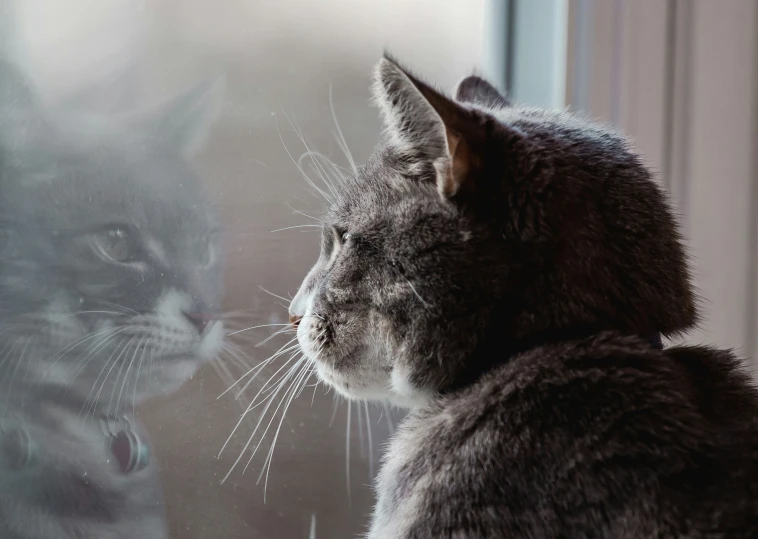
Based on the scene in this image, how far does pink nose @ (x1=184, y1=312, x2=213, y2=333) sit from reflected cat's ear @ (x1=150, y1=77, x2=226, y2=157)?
0.19m

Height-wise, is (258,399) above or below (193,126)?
below

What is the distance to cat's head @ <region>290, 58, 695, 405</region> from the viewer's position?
0.75m

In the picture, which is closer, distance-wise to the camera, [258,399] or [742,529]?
[742,529]

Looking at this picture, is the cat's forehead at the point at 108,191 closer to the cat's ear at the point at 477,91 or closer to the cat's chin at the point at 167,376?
the cat's chin at the point at 167,376

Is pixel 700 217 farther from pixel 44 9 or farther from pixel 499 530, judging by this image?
pixel 44 9

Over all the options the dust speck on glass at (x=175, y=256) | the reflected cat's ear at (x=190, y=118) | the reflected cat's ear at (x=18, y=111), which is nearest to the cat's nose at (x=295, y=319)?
the dust speck on glass at (x=175, y=256)

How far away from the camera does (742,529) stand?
23.9 inches

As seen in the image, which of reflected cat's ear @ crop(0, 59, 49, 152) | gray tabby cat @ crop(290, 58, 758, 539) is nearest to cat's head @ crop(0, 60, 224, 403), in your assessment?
reflected cat's ear @ crop(0, 59, 49, 152)

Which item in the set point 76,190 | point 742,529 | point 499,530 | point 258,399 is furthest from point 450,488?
point 76,190

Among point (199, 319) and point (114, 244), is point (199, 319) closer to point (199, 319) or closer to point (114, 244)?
point (199, 319)

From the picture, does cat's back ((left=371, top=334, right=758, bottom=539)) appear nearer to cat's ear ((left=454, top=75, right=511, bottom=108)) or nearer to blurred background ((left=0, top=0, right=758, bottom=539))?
blurred background ((left=0, top=0, right=758, bottom=539))

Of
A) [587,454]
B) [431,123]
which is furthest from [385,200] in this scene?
[587,454]

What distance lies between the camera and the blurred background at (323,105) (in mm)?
876

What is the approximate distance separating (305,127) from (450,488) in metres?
0.53
